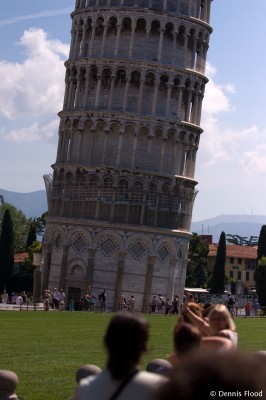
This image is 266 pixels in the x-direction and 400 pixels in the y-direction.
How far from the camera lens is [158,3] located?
6906cm

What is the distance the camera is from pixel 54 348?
25609mm

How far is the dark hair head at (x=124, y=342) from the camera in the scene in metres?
5.05

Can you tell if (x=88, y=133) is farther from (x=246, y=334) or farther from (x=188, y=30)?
(x=246, y=334)

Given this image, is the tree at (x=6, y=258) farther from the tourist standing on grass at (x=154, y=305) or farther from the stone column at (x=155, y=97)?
the stone column at (x=155, y=97)

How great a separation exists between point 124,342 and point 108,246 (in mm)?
62334

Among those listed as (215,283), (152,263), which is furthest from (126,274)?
(215,283)

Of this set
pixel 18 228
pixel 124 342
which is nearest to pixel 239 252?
pixel 18 228

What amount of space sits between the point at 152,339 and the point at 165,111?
4074cm

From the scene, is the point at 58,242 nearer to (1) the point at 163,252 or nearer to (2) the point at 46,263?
(2) the point at 46,263

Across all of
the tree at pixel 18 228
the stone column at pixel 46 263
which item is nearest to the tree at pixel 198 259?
the tree at pixel 18 228

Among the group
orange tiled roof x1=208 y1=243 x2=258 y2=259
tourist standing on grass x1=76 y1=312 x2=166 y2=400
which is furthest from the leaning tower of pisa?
orange tiled roof x1=208 y1=243 x2=258 y2=259

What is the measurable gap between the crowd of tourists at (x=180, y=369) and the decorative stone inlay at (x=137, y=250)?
5754 centimetres

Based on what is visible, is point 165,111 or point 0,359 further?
point 165,111

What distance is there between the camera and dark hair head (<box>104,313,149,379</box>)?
16.6 ft
